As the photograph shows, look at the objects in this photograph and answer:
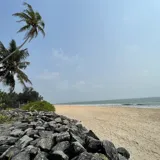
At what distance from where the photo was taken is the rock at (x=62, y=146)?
4636 millimetres

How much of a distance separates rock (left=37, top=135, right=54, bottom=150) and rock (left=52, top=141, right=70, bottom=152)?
173 mm

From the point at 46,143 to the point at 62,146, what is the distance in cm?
48

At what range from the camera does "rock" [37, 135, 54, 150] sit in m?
4.76

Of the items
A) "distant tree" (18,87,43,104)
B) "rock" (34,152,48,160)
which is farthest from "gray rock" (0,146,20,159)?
"distant tree" (18,87,43,104)

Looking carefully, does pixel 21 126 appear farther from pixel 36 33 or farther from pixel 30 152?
pixel 36 33

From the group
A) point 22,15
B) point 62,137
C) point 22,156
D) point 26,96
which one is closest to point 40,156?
point 22,156

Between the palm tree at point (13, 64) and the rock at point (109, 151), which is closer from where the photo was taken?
the rock at point (109, 151)

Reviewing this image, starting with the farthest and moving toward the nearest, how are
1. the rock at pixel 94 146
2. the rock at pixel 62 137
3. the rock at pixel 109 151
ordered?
the rock at pixel 62 137
the rock at pixel 94 146
the rock at pixel 109 151

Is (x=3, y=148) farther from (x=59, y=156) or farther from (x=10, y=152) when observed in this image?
(x=59, y=156)

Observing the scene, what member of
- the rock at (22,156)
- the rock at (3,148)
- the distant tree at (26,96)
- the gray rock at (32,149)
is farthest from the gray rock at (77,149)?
the distant tree at (26,96)

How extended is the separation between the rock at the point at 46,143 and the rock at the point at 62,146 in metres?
0.17

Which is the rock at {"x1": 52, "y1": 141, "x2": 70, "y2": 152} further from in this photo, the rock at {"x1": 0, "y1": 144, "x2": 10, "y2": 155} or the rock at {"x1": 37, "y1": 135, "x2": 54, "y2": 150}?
the rock at {"x1": 0, "y1": 144, "x2": 10, "y2": 155}

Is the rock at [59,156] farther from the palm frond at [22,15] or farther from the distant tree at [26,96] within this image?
the distant tree at [26,96]

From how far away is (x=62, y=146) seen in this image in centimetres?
473
